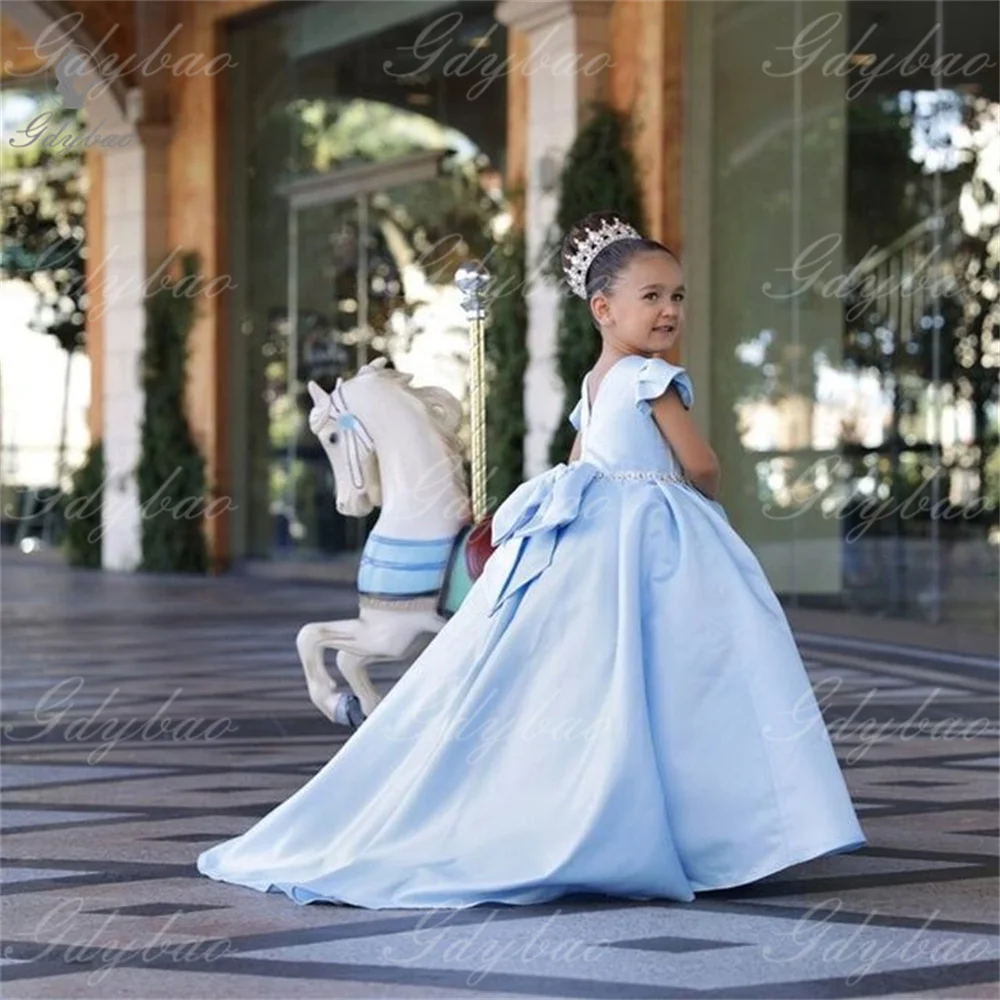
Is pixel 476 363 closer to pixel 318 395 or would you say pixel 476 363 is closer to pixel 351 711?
pixel 318 395

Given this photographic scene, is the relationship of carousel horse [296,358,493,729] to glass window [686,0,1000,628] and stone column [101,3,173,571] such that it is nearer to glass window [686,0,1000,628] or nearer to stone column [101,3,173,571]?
glass window [686,0,1000,628]

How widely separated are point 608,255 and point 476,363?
1723 millimetres

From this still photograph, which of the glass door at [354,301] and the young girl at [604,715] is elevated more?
the glass door at [354,301]

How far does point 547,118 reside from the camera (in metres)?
12.0

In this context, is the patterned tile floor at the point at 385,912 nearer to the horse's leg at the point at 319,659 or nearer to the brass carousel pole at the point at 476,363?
the horse's leg at the point at 319,659

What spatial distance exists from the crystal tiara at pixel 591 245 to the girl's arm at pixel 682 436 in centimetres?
31

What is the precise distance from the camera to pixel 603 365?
13.9 feet

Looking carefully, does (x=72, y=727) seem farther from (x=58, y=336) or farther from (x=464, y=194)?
(x=58, y=336)

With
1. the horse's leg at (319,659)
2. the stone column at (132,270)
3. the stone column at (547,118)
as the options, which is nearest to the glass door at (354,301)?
the stone column at (132,270)

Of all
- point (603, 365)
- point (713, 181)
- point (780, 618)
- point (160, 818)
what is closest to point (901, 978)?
point (780, 618)

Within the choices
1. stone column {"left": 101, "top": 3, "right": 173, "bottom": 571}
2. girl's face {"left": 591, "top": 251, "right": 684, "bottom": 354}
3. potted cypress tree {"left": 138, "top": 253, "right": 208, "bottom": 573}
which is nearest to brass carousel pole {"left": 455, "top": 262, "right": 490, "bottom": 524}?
girl's face {"left": 591, "top": 251, "right": 684, "bottom": 354}

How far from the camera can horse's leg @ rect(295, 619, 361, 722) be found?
249 inches

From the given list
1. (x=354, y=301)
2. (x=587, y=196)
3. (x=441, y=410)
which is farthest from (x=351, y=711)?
(x=354, y=301)

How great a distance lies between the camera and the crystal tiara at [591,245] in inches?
165
